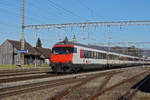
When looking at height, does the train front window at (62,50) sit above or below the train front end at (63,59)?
above

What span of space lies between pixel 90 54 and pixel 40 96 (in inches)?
638

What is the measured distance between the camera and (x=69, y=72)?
21.9 metres

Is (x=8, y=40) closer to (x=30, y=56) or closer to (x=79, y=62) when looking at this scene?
(x=30, y=56)

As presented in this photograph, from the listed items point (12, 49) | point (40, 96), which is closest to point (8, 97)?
point (40, 96)

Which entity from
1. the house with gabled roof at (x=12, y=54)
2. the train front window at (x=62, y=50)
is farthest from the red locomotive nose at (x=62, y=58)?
the house with gabled roof at (x=12, y=54)

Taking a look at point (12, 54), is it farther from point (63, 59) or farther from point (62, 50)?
point (63, 59)

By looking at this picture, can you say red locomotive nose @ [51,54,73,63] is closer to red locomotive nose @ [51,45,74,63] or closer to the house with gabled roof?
red locomotive nose @ [51,45,74,63]

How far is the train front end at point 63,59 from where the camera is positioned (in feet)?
66.8

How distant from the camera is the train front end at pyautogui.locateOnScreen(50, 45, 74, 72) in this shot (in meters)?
20.4

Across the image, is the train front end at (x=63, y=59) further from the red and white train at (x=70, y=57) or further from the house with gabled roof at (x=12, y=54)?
Answer: the house with gabled roof at (x=12, y=54)

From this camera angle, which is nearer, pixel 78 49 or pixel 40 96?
pixel 40 96

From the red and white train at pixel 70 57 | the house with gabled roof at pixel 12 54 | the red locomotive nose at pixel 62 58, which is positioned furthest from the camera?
the house with gabled roof at pixel 12 54

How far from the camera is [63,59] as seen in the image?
67.5 feet

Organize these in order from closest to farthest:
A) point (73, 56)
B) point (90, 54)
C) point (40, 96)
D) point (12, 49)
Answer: point (40, 96)
point (73, 56)
point (90, 54)
point (12, 49)
